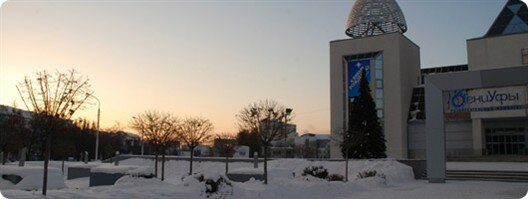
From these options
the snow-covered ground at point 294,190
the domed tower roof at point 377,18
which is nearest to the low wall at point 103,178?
the snow-covered ground at point 294,190

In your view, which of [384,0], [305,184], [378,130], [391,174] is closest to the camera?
[305,184]

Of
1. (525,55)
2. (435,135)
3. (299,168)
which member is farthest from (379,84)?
(435,135)

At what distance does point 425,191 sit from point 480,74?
751cm

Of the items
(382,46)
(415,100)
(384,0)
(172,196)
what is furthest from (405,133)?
(172,196)

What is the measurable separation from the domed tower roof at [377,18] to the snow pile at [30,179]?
49259mm

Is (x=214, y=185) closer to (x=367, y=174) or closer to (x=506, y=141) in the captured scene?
(x=367, y=174)

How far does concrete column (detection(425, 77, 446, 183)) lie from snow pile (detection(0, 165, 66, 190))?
1737 centimetres

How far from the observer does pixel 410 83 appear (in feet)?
188

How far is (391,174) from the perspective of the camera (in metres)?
25.8

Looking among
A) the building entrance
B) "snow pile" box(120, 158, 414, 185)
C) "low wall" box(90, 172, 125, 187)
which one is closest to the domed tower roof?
the building entrance

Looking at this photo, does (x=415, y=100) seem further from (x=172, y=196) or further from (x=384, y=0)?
(x=172, y=196)

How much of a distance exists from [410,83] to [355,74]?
6787 millimetres

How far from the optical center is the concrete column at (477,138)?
4909cm

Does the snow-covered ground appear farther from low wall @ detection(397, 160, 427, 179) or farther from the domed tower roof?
the domed tower roof
